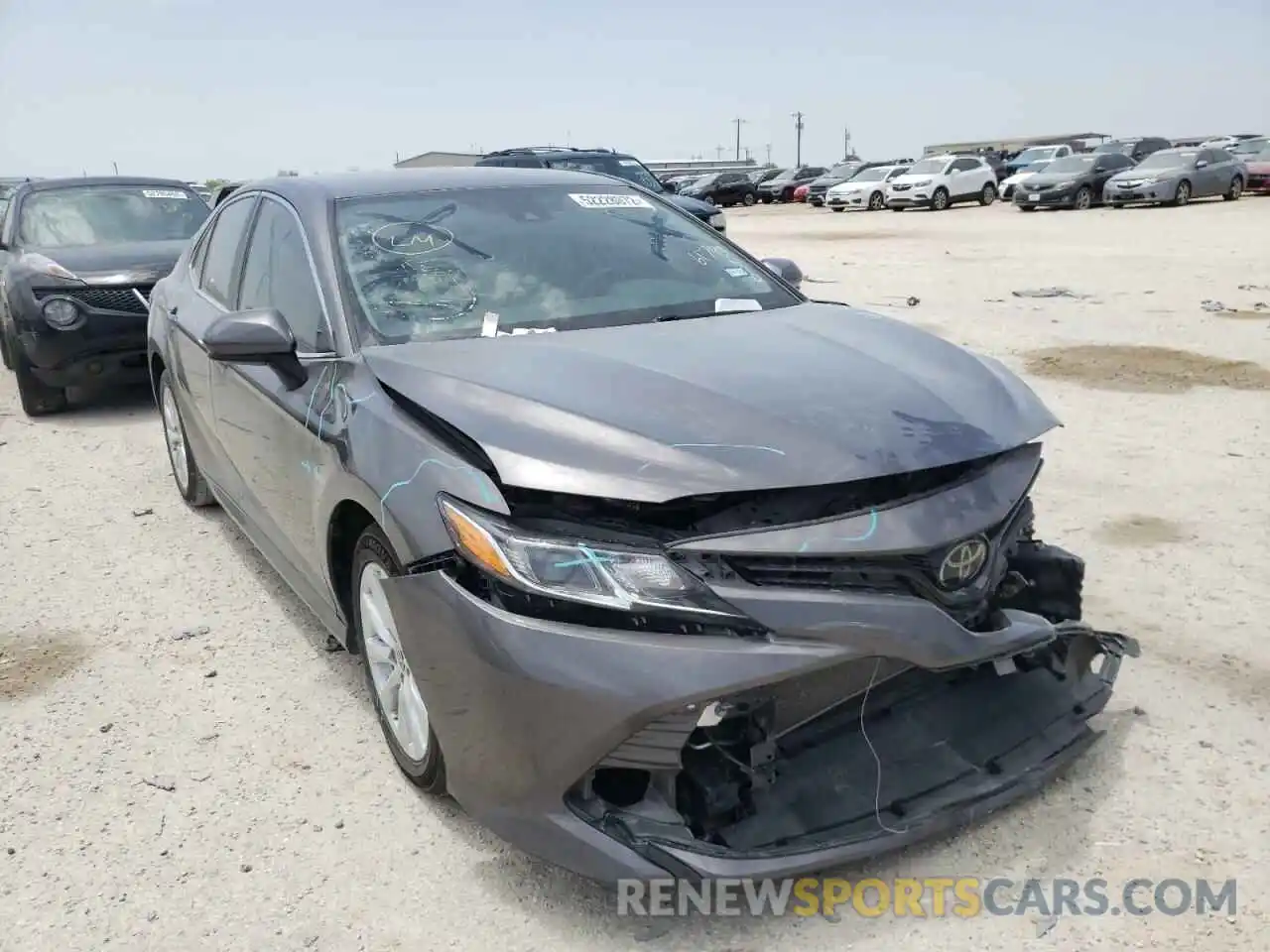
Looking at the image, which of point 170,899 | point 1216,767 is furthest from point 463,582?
point 1216,767

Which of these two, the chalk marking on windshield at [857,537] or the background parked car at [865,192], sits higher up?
the chalk marking on windshield at [857,537]

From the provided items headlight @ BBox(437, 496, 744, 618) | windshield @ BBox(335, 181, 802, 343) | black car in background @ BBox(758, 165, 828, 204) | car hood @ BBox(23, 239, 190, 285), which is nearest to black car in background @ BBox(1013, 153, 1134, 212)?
black car in background @ BBox(758, 165, 828, 204)

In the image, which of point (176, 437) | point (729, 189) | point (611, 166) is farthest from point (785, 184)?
point (176, 437)

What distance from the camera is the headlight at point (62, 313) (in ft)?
24.1

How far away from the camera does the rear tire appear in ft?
25.1

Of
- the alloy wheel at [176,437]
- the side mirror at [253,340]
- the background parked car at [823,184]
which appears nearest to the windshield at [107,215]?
the alloy wheel at [176,437]

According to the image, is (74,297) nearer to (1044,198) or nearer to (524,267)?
(524,267)

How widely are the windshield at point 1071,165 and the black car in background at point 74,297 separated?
Answer: 2526 cm

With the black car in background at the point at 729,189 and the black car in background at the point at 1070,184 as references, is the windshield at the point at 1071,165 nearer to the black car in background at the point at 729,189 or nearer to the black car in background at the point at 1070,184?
the black car in background at the point at 1070,184

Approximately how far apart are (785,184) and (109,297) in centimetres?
4094

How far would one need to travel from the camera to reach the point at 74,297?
7414 mm

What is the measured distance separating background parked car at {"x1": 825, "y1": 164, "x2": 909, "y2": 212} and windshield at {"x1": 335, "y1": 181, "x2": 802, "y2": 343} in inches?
1233

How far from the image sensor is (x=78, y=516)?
557 centimetres

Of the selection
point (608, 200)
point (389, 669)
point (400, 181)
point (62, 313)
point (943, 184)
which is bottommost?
point (389, 669)
